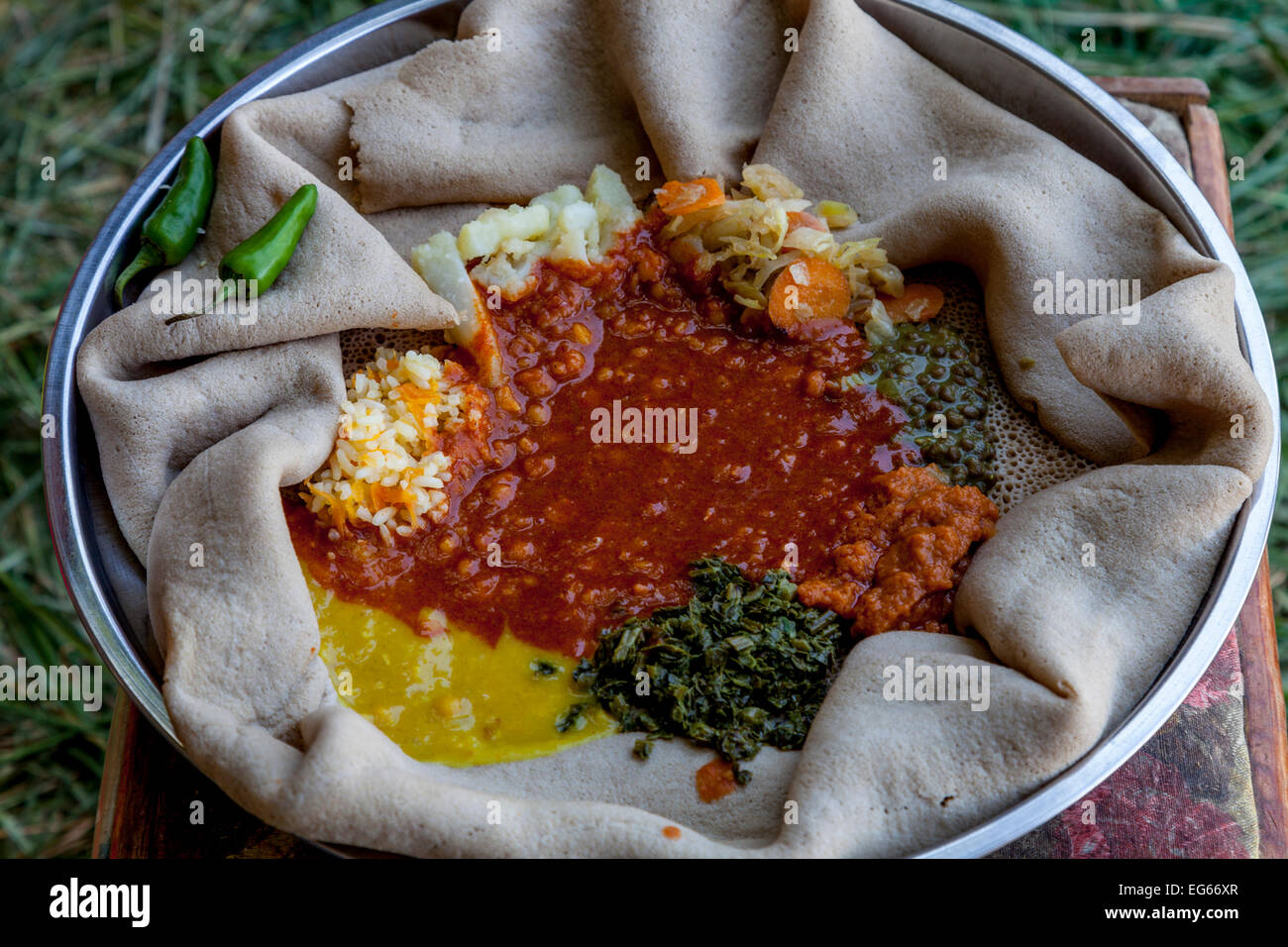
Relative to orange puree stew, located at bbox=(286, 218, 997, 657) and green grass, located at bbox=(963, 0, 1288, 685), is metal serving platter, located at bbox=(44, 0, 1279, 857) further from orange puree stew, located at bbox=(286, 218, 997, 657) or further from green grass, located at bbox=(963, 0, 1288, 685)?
green grass, located at bbox=(963, 0, 1288, 685)

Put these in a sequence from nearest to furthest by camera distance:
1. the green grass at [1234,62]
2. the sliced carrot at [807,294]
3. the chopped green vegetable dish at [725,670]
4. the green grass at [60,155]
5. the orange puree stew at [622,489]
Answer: the chopped green vegetable dish at [725,670] < the orange puree stew at [622,489] < the sliced carrot at [807,294] < the green grass at [60,155] < the green grass at [1234,62]

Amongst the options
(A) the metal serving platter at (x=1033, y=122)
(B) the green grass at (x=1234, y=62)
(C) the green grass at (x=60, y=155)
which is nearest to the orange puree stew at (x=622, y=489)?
(A) the metal serving platter at (x=1033, y=122)

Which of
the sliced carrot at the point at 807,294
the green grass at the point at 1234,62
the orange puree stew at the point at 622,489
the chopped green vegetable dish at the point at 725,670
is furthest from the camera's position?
the green grass at the point at 1234,62

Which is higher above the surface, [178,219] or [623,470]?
[178,219]

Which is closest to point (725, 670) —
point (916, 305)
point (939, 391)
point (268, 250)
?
point (939, 391)

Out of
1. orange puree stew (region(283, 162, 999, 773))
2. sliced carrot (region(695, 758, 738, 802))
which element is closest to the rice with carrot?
orange puree stew (region(283, 162, 999, 773))

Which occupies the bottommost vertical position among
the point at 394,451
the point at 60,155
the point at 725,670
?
the point at 725,670

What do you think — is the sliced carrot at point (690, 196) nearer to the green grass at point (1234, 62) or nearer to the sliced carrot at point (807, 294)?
the sliced carrot at point (807, 294)

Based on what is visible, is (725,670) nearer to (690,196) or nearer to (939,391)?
(939,391)
